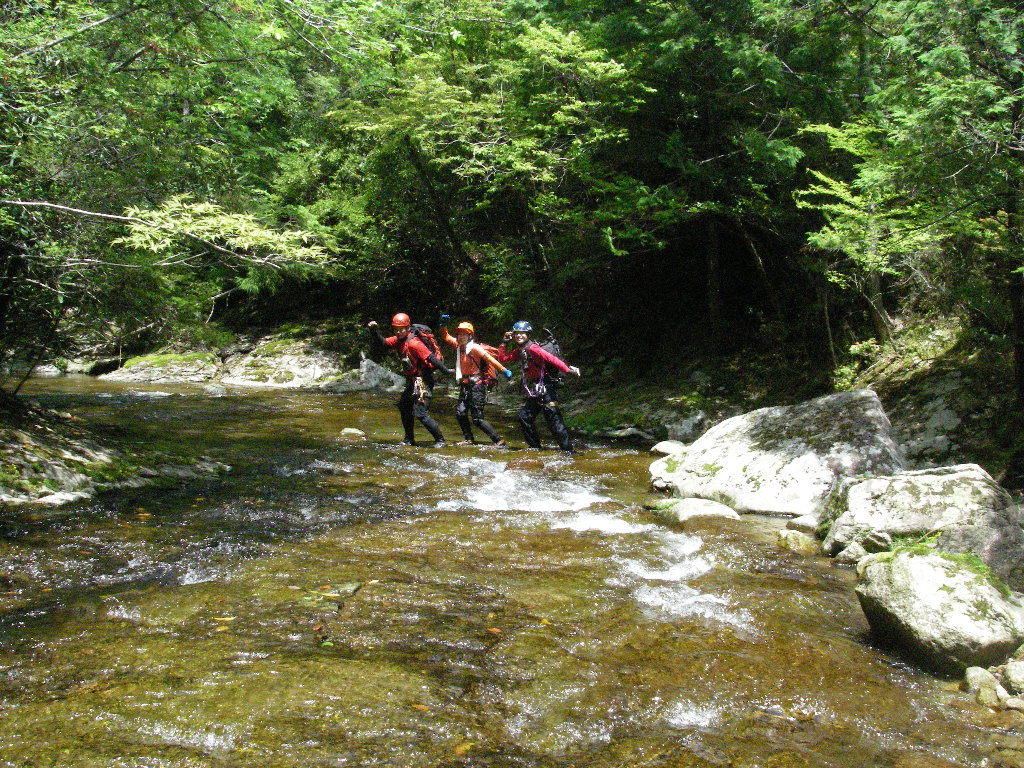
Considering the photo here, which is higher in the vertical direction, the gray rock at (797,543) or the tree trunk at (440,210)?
the tree trunk at (440,210)

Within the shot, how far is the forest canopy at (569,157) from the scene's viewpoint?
642cm

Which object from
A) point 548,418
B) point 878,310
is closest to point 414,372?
point 548,418

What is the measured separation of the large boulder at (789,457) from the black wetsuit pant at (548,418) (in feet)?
7.58

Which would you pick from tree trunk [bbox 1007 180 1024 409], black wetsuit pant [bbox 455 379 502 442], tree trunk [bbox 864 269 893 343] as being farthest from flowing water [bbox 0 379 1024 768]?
tree trunk [bbox 864 269 893 343]

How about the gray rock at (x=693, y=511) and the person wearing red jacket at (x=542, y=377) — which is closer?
the gray rock at (x=693, y=511)

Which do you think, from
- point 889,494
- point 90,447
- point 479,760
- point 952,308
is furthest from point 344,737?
point 952,308

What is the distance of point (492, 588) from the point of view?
17.2 ft

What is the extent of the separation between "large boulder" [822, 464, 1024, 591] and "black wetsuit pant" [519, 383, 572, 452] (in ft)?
16.9

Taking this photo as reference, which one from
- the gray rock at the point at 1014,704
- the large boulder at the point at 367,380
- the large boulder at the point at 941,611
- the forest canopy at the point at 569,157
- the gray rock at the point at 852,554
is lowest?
the large boulder at the point at 367,380

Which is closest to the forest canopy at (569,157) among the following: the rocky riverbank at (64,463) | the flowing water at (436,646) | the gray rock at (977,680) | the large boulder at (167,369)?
the rocky riverbank at (64,463)

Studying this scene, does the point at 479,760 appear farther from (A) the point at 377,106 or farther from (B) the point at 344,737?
(A) the point at 377,106

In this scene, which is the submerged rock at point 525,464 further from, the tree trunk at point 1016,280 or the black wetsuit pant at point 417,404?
the tree trunk at point 1016,280

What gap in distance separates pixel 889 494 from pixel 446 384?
15.8 metres

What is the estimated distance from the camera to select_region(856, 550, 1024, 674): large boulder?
159 inches
